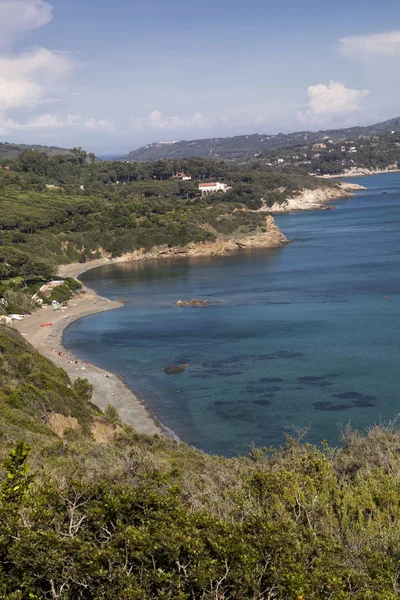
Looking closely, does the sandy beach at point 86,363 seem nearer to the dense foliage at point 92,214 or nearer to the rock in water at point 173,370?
the rock in water at point 173,370

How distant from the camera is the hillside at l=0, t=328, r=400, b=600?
6340mm

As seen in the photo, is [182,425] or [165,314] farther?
[165,314]

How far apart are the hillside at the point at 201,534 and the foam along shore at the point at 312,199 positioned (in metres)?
101

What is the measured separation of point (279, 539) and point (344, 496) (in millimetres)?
2774

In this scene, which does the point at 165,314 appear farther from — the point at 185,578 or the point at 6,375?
the point at 185,578

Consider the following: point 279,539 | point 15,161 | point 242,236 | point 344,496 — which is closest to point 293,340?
point 344,496

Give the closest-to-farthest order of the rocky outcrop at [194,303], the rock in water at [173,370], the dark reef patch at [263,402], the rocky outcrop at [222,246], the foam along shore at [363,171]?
the dark reef patch at [263,402] → the rock in water at [173,370] → the rocky outcrop at [194,303] → the rocky outcrop at [222,246] → the foam along shore at [363,171]

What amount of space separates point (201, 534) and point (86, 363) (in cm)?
2724

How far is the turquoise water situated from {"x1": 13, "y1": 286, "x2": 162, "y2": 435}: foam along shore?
0.80m

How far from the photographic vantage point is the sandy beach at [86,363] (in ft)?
84.6

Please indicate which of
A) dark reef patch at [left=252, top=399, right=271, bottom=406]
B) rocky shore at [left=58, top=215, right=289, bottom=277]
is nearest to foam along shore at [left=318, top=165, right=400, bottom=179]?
rocky shore at [left=58, top=215, right=289, bottom=277]

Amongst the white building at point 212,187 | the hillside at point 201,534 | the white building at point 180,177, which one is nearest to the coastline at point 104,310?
the hillside at point 201,534

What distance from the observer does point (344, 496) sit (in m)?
9.23

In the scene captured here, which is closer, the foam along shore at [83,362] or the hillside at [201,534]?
the hillside at [201,534]
